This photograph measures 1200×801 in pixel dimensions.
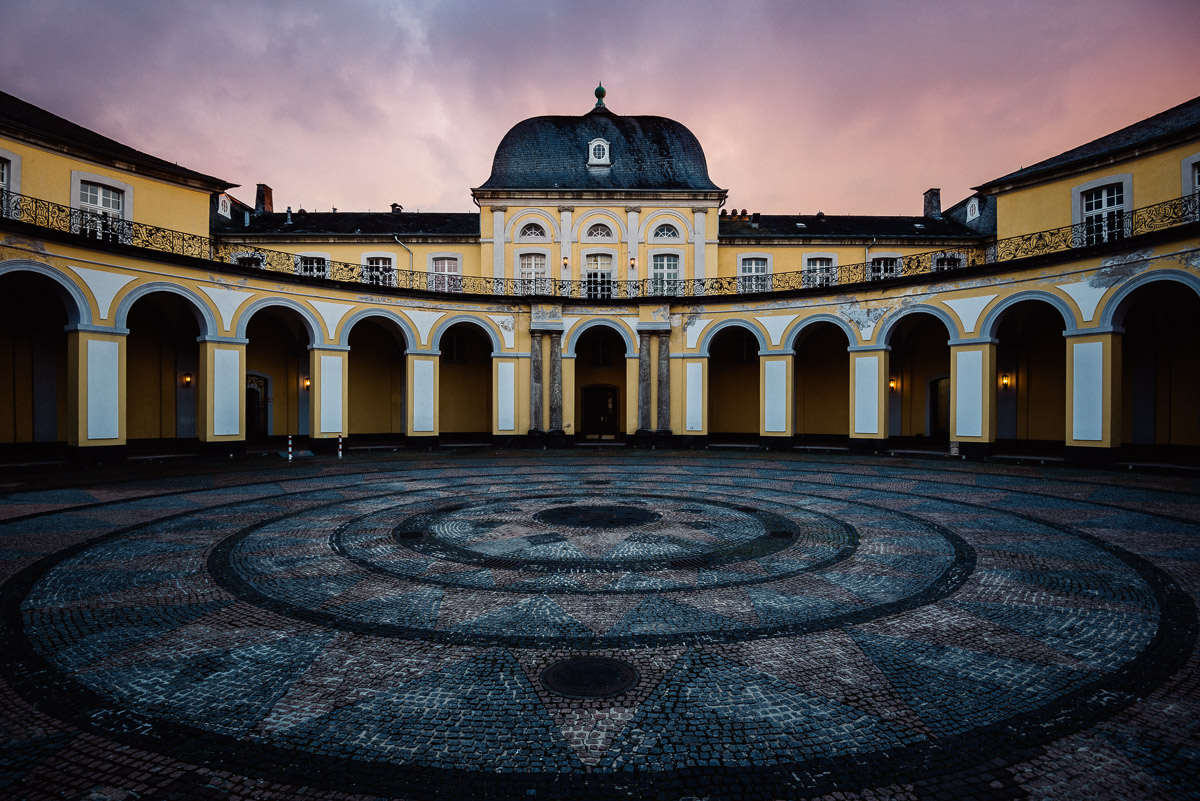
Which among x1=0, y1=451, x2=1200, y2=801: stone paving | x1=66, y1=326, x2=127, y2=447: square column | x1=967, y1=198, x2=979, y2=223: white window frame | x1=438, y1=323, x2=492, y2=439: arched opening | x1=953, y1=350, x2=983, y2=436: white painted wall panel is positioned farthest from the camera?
x1=967, y1=198, x2=979, y2=223: white window frame

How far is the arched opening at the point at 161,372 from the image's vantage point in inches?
840

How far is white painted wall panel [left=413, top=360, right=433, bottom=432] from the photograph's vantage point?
78.1 feet

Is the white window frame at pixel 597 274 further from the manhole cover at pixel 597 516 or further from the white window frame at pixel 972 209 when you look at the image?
the white window frame at pixel 972 209

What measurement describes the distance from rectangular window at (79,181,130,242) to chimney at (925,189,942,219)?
39.4 m

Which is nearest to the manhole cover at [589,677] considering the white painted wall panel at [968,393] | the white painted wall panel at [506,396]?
the white painted wall panel at [968,393]

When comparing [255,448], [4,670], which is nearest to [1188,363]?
[4,670]

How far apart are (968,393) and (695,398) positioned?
402 inches

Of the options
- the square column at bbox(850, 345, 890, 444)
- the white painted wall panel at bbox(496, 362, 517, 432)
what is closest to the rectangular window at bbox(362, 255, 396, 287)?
the white painted wall panel at bbox(496, 362, 517, 432)

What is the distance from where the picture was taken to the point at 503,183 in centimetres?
2861

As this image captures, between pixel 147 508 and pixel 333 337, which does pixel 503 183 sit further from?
pixel 147 508

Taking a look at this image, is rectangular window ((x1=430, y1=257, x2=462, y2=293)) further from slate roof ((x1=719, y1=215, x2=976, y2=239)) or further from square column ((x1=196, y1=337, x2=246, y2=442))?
slate roof ((x1=719, y1=215, x2=976, y2=239))

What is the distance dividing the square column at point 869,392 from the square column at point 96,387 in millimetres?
25192

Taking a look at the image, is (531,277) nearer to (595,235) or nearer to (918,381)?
(595,235)

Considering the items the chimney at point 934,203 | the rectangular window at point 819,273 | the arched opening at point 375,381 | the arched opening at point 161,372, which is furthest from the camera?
the chimney at point 934,203
